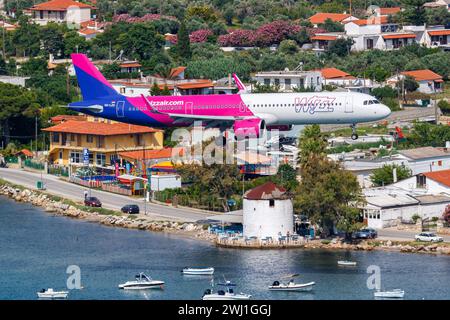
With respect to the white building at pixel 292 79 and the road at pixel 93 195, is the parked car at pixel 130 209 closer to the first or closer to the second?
the road at pixel 93 195

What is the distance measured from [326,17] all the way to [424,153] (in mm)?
92108

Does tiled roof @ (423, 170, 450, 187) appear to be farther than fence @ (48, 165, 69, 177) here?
No

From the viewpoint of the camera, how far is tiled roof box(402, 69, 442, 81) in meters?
136

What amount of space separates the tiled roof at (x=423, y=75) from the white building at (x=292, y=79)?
11244 mm

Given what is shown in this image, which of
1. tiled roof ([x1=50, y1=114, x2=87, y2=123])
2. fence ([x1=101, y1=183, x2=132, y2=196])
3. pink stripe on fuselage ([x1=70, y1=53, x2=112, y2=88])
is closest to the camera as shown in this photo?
pink stripe on fuselage ([x1=70, y1=53, x2=112, y2=88])

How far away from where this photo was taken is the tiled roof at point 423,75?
447 ft

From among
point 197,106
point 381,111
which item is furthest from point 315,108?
point 197,106

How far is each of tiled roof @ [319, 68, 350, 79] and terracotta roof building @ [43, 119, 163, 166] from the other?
3724 centimetres

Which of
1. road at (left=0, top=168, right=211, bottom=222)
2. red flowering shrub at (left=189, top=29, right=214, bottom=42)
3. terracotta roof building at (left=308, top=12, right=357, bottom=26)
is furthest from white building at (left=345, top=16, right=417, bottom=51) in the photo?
road at (left=0, top=168, right=211, bottom=222)

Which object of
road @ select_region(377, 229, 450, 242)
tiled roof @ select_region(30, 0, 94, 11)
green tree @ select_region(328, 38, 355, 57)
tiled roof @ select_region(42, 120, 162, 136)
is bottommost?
road @ select_region(377, 229, 450, 242)

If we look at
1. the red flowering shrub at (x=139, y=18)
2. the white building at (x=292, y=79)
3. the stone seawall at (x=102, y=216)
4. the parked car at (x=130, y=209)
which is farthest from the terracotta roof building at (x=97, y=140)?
the red flowering shrub at (x=139, y=18)

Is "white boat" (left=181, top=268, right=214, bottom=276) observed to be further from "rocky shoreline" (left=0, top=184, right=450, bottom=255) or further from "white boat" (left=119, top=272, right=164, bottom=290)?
"rocky shoreline" (left=0, top=184, right=450, bottom=255)

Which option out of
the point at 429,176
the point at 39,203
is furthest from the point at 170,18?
the point at 429,176

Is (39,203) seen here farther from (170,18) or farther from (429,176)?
(170,18)
